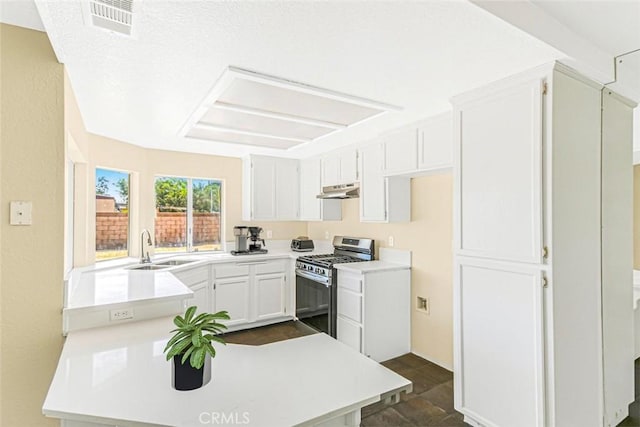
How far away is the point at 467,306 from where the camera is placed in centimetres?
224

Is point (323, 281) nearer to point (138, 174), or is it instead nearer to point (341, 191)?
point (341, 191)

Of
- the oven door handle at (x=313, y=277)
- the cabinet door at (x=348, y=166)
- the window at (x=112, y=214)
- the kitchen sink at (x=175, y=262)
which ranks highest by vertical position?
the cabinet door at (x=348, y=166)

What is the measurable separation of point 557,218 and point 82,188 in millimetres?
3855

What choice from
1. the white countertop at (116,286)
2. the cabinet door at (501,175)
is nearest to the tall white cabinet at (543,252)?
the cabinet door at (501,175)

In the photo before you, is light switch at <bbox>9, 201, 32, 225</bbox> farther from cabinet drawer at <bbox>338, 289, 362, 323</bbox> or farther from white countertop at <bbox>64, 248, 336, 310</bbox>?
cabinet drawer at <bbox>338, 289, 362, 323</bbox>

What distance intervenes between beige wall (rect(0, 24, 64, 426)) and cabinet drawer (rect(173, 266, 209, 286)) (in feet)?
5.06

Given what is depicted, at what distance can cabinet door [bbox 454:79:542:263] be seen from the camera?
73.5 inches

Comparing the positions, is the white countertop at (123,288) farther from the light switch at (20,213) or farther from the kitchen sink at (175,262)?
the kitchen sink at (175,262)

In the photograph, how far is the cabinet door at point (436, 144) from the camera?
8.71 feet

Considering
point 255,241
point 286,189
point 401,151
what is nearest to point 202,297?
point 255,241

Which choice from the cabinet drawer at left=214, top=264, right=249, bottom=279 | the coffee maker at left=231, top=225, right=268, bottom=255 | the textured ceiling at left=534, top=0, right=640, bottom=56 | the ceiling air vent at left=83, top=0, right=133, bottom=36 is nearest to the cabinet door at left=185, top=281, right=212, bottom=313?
the cabinet drawer at left=214, top=264, right=249, bottom=279

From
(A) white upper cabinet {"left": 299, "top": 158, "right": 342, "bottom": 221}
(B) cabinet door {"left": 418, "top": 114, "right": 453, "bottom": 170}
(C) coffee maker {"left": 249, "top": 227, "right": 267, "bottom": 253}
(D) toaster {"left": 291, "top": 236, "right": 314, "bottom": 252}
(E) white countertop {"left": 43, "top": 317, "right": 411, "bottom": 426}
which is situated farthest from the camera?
(D) toaster {"left": 291, "top": 236, "right": 314, "bottom": 252}

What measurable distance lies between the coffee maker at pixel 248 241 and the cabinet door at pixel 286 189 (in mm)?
392

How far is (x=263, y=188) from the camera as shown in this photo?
4.58 m
